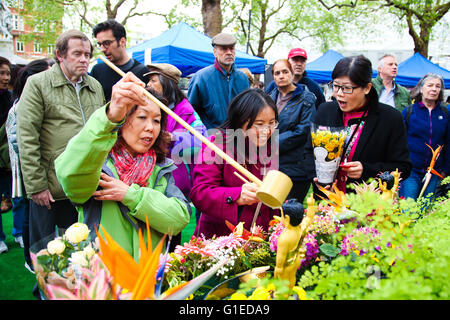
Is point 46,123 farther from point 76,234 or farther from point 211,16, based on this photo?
point 211,16

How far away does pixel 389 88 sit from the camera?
18.4 feet

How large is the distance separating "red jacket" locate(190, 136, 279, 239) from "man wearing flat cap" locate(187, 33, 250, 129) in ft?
7.18

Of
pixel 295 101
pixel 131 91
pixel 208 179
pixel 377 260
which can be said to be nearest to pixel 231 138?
pixel 208 179

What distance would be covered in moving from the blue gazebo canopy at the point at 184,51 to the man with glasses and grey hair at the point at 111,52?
420 centimetres

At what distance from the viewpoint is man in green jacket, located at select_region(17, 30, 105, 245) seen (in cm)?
293

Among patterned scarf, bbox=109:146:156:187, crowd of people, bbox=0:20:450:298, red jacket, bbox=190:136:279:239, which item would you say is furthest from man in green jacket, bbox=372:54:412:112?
patterned scarf, bbox=109:146:156:187

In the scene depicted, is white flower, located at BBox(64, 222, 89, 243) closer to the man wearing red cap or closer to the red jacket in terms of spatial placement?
the red jacket

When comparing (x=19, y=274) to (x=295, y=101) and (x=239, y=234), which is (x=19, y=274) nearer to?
(x=239, y=234)

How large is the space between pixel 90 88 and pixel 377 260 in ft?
9.62

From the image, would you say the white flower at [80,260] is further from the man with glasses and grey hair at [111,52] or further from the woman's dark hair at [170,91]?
the man with glasses and grey hair at [111,52]

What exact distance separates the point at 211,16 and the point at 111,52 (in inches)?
336

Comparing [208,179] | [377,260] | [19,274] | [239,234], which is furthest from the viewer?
[19,274]

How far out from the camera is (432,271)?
2.81 feet

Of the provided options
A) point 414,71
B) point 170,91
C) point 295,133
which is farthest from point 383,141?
point 414,71
